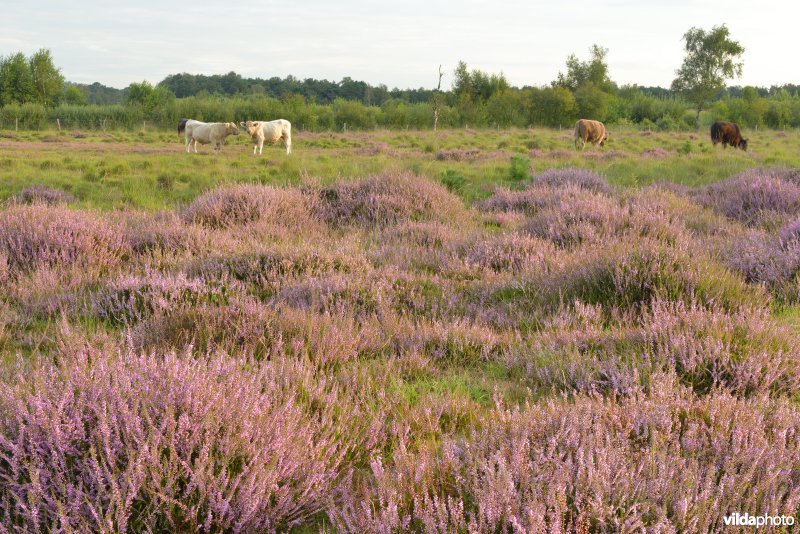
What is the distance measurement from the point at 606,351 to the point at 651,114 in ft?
218

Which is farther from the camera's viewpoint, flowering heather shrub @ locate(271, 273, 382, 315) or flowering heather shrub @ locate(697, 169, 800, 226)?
flowering heather shrub @ locate(697, 169, 800, 226)

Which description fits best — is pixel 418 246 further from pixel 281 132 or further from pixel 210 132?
pixel 281 132

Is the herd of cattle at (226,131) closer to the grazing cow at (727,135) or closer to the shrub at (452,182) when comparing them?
the shrub at (452,182)

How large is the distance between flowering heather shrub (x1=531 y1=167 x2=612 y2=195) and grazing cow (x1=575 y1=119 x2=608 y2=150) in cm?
1409

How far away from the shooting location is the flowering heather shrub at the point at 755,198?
9055 millimetres

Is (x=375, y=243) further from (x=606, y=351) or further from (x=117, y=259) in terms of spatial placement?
(x=606, y=351)

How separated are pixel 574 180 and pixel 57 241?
929 centimetres

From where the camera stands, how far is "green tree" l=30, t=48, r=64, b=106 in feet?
218

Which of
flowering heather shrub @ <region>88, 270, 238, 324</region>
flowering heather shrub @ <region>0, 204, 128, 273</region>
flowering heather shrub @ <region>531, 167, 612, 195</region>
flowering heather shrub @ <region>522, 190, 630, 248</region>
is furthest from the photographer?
flowering heather shrub @ <region>531, 167, 612, 195</region>

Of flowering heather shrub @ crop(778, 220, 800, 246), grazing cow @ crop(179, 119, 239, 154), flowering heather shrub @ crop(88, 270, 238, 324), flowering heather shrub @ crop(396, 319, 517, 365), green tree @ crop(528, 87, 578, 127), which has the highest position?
green tree @ crop(528, 87, 578, 127)

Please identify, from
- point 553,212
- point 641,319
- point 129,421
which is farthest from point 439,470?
point 553,212

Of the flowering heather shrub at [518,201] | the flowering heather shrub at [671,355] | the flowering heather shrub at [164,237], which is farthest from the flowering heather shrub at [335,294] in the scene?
the flowering heather shrub at [518,201]

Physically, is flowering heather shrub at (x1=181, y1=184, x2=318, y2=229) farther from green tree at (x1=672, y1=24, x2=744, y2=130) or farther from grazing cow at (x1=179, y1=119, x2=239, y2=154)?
green tree at (x1=672, y1=24, x2=744, y2=130)

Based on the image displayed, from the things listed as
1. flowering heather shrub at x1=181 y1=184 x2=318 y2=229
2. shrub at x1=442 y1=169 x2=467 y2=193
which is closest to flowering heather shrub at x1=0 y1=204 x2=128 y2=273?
flowering heather shrub at x1=181 y1=184 x2=318 y2=229
